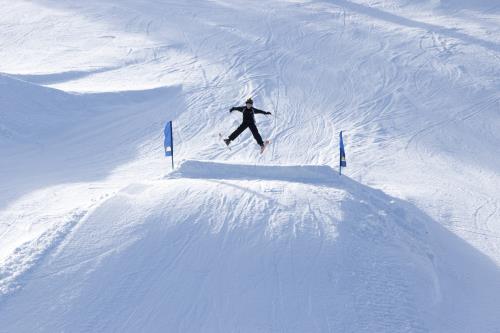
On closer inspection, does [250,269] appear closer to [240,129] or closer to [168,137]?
[240,129]

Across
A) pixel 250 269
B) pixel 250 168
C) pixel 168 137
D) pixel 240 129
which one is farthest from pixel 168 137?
pixel 250 269

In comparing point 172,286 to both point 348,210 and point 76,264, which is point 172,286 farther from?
point 348,210

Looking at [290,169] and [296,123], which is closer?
[290,169]

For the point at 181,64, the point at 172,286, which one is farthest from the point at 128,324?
the point at 181,64

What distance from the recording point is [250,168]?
14.4m

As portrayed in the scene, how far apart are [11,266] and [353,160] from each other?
10.9 m

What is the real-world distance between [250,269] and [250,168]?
153 inches

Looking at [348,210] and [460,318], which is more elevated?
[348,210]

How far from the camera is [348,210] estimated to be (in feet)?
41.8

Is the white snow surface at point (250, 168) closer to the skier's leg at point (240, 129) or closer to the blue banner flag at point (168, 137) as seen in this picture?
the blue banner flag at point (168, 137)

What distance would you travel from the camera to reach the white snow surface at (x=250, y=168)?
1062 centimetres

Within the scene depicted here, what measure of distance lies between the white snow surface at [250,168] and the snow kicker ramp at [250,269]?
36 mm

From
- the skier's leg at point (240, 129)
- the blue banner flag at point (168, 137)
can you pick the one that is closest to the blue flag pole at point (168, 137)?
the blue banner flag at point (168, 137)

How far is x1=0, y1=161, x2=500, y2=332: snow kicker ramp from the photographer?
33.6 ft
